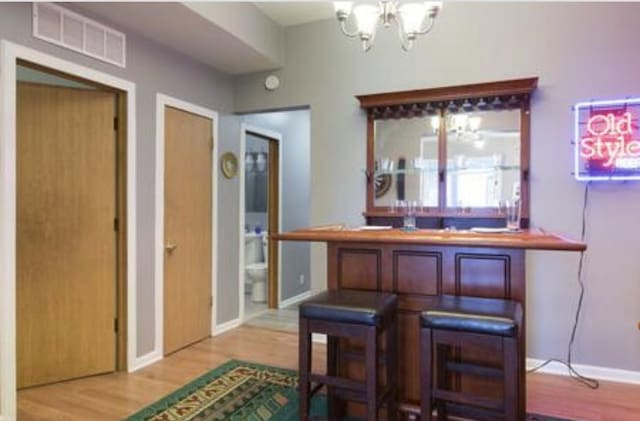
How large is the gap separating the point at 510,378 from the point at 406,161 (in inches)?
85.4

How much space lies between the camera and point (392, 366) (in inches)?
86.0

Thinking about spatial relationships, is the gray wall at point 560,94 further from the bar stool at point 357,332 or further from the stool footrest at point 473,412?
the bar stool at point 357,332

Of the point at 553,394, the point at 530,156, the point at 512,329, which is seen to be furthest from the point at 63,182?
the point at 553,394

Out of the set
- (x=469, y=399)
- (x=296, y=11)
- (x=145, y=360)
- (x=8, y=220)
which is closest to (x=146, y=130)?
(x=8, y=220)

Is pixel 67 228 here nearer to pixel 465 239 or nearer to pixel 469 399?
pixel 465 239

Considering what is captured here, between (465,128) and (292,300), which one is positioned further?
(292,300)

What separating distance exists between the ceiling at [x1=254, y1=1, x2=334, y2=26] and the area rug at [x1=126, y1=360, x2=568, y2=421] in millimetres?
3014

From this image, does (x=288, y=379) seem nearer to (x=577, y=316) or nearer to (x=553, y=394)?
(x=553, y=394)

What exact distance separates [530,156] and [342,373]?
7.25 ft

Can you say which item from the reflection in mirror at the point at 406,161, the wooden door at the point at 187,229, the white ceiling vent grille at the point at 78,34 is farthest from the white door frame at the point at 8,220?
the reflection in mirror at the point at 406,161

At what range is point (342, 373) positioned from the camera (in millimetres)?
2393

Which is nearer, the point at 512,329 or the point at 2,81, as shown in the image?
the point at 512,329

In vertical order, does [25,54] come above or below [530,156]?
above

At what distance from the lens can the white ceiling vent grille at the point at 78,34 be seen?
2551 millimetres
